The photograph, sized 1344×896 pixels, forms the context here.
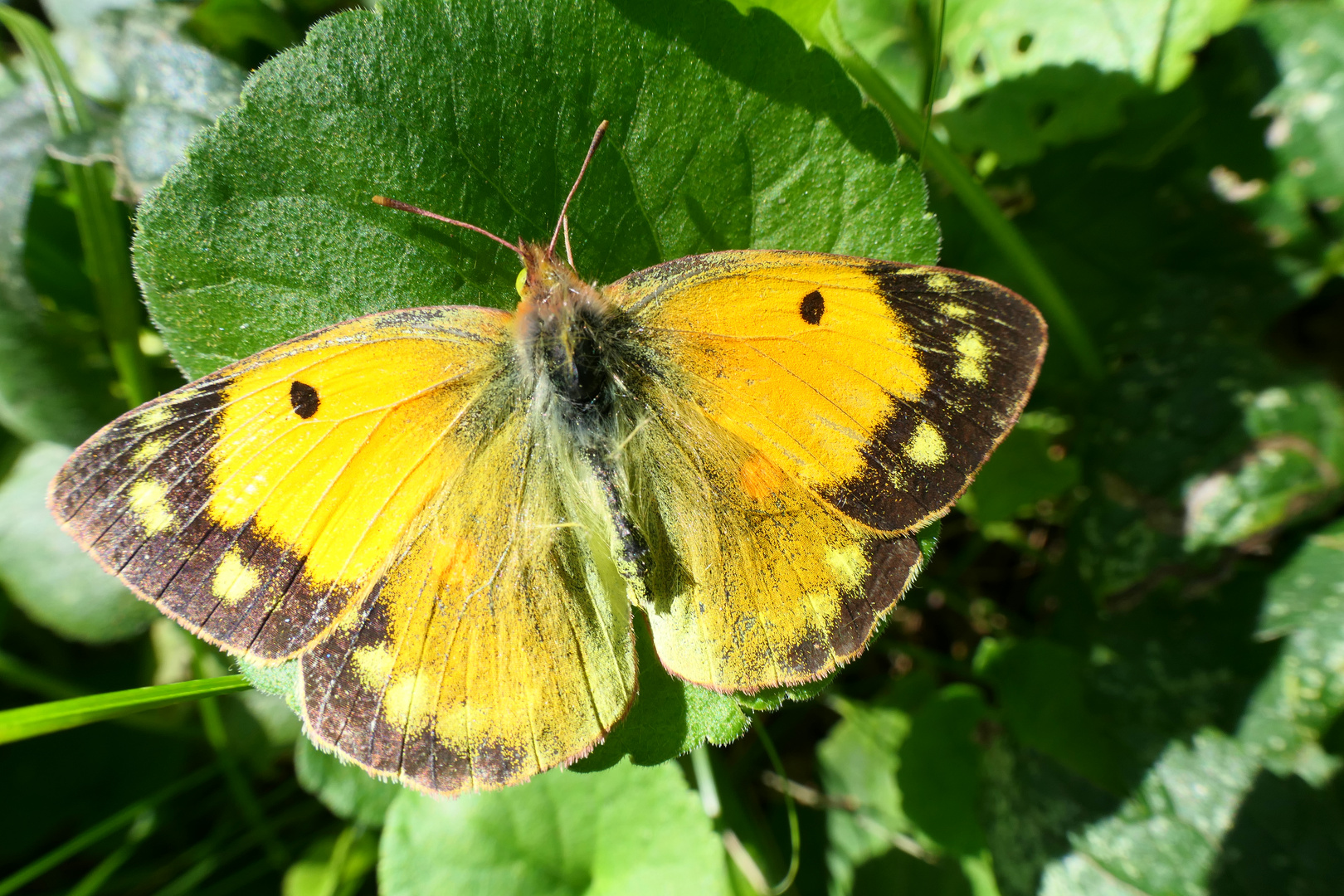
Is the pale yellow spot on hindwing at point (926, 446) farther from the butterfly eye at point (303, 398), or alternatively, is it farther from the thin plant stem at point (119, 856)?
the thin plant stem at point (119, 856)

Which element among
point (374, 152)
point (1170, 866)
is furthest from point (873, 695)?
point (374, 152)

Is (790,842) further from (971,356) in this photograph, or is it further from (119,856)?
(119,856)

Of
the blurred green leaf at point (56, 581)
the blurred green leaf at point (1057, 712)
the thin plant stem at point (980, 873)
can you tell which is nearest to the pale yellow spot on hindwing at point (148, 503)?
the blurred green leaf at point (56, 581)

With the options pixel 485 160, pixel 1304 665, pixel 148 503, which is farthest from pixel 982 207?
pixel 148 503

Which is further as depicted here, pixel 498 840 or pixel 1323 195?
pixel 1323 195

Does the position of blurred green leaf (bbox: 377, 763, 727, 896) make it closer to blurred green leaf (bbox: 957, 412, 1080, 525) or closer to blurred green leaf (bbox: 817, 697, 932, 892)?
blurred green leaf (bbox: 817, 697, 932, 892)

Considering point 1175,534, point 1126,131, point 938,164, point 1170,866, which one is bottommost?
point 1170,866

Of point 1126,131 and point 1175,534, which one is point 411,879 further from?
point 1126,131
